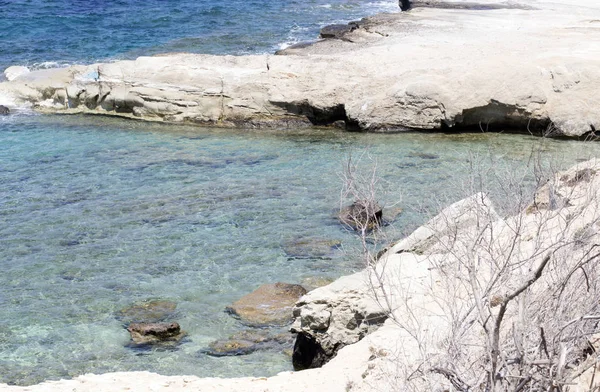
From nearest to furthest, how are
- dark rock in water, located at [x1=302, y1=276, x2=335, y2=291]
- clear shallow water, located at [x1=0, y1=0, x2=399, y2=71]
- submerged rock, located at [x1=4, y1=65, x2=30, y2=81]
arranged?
dark rock in water, located at [x1=302, y1=276, x2=335, y2=291] → submerged rock, located at [x1=4, y1=65, x2=30, y2=81] → clear shallow water, located at [x1=0, y1=0, x2=399, y2=71]

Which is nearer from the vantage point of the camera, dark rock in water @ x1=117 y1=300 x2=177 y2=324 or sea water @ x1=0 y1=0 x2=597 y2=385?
sea water @ x1=0 y1=0 x2=597 y2=385

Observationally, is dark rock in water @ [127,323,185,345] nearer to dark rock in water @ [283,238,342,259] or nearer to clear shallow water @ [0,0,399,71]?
dark rock in water @ [283,238,342,259]

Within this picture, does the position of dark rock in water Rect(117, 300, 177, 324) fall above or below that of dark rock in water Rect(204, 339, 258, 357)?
below

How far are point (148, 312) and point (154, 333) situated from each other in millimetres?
599

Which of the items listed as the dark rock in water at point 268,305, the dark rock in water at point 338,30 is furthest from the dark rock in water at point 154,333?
the dark rock in water at point 338,30

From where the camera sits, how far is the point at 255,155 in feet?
45.0

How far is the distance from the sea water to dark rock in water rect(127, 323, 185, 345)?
13 centimetres

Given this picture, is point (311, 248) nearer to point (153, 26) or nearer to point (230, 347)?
point (230, 347)

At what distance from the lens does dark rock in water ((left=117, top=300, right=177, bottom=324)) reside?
27.7 ft

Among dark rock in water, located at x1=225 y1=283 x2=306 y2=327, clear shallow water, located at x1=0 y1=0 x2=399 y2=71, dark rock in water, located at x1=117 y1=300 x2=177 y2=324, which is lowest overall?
dark rock in water, located at x1=117 y1=300 x2=177 y2=324

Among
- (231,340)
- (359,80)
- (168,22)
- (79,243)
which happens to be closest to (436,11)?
(359,80)

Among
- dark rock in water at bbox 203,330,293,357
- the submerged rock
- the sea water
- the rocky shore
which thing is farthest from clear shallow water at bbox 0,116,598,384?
the submerged rock

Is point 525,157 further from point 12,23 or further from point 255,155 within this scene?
point 12,23

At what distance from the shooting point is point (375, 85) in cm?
1481
